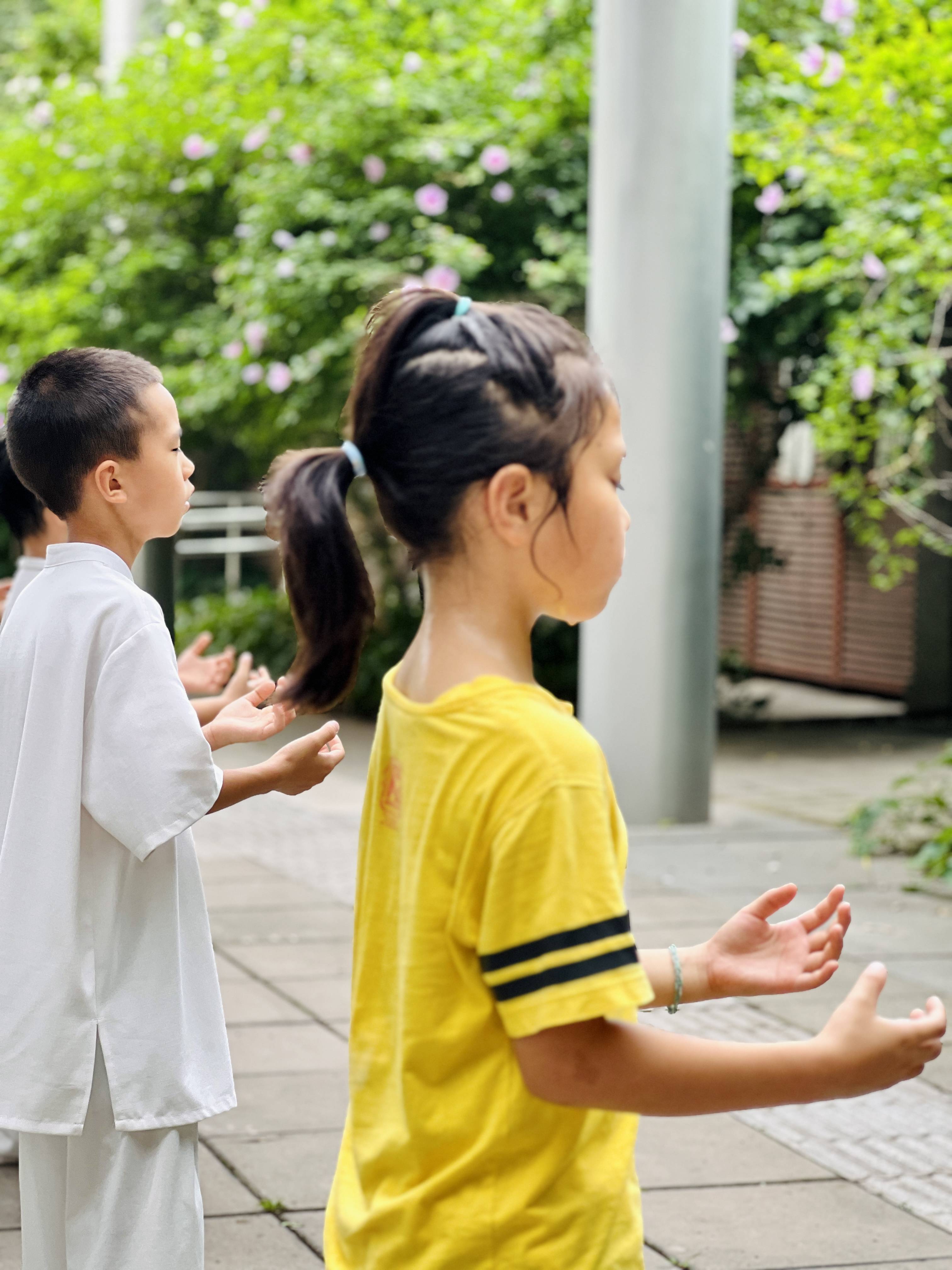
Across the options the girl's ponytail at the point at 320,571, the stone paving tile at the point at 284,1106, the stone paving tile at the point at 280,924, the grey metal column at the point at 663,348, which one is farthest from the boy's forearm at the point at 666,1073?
the grey metal column at the point at 663,348

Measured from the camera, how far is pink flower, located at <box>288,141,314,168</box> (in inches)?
366

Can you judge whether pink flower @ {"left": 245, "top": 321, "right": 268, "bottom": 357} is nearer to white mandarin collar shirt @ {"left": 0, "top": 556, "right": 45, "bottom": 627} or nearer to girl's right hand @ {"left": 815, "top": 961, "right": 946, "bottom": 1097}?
white mandarin collar shirt @ {"left": 0, "top": 556, "right": 45, "bottom": 627}

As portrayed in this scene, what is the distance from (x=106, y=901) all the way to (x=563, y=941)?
40.4 inches

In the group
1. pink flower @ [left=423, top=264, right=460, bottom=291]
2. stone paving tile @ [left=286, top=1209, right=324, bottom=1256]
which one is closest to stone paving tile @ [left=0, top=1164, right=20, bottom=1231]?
stone paving tile @ [left=286, top=1209, right=324, bottom=1256]

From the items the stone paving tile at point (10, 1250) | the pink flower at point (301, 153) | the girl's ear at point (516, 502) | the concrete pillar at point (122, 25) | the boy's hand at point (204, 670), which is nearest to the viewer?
the girl's ear at point (516, 502)

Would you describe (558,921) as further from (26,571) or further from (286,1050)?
(286,1050)

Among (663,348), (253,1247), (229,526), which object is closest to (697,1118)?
(253,1247)

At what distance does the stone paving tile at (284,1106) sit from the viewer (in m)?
3.62

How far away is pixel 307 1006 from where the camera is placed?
4523 millimetres

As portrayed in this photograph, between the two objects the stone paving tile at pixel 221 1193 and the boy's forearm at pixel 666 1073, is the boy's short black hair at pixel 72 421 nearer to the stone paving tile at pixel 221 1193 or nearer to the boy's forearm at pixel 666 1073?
the boy's forearm at pixel 666 1073

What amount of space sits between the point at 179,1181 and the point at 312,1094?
1.67 meters

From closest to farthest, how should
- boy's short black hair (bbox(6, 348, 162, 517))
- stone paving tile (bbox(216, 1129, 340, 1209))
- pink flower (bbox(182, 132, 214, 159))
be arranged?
boy's short black hair (bbox(6, 348, 162, 517)), stone paving tile (bbox(216, 1129, 340, 1209)), pink flower (bbox(182, 132, 214, 159))

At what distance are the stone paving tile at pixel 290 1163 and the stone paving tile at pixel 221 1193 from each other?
0.03m

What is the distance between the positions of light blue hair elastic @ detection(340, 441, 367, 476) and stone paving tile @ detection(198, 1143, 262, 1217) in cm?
199
